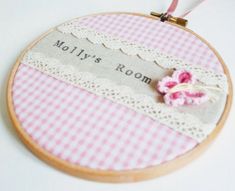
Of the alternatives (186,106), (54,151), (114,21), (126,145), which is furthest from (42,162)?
(114,21)

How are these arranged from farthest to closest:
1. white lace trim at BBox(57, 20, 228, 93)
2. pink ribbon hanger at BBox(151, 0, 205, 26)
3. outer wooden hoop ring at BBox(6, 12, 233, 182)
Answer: pink ribbon hanger at BBox(151, 0, 205, 26), white lace trim at BBox(57, 20, 228, 93), outer wooden hoop ring at BBox(6, 12, 233, 182)

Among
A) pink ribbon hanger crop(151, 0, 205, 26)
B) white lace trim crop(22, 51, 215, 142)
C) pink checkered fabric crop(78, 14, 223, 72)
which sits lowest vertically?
white lace trim crop(22, 51, 215, 142)

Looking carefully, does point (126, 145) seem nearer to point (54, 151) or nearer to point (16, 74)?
point (54, 151)

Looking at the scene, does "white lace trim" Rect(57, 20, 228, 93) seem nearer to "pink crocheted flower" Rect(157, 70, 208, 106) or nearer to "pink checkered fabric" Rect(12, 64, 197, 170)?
"pink crocheted flower" Rect(157, 70, 208, 106)

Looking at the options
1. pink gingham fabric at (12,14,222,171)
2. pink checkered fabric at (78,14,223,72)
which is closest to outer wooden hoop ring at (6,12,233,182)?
pink gingham fabric at (12,14,222,171)

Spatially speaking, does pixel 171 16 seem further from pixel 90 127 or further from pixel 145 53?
pixel 90 127

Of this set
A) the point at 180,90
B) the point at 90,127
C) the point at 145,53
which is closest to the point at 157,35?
the point at 145,53
